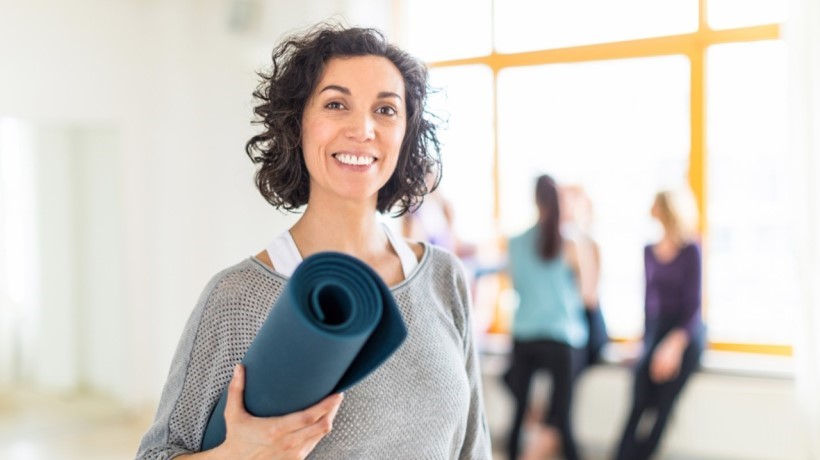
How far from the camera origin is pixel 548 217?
14.6 feet

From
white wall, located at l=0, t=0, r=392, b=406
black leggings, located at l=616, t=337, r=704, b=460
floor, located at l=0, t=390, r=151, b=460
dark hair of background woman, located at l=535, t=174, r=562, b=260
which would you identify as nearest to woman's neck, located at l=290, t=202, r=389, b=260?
dark hair of background woman, located at l=535, t=174, r=562, b=260

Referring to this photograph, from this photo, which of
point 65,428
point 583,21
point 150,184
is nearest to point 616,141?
point 583,21

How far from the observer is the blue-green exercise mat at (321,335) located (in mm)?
885

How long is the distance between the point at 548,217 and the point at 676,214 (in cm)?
63

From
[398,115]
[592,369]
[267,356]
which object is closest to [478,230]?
[592,369]

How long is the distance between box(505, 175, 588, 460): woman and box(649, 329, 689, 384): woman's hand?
422 millimetres

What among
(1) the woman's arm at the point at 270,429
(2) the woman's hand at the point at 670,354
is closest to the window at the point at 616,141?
(2) the woman's hand at the point at 670,354

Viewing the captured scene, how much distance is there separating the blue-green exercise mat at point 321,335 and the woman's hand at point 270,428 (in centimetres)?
1

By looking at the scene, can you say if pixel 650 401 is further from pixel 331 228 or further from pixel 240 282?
pixel 240 282

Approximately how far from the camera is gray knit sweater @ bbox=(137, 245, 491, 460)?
1144 mm

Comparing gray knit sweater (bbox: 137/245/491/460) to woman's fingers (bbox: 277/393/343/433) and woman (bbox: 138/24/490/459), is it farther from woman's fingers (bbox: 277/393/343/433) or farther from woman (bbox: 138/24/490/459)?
woman's fingers (bbox: 277/393/343/433)

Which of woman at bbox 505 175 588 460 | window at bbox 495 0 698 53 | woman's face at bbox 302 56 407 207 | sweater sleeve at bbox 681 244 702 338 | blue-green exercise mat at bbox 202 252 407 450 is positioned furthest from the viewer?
window at bbox 495 0 698 53

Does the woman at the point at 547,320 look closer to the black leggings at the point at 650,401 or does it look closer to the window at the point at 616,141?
the black leggings at the point at 650,401

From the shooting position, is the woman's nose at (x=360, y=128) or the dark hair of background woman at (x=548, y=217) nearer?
the woman's nose at (x=360, y=128)
